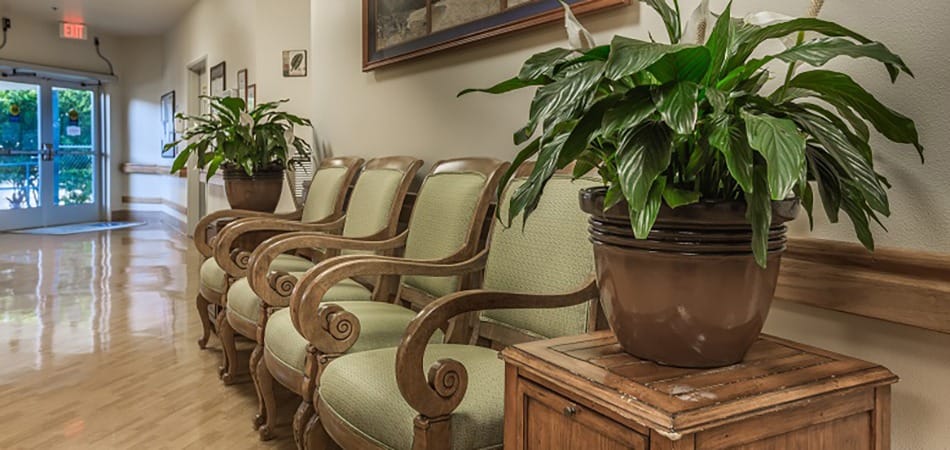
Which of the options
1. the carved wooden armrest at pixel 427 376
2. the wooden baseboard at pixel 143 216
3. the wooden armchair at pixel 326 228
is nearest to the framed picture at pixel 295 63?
the wooden armchair at pixel 326 228

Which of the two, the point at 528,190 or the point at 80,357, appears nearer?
the point at 528,190

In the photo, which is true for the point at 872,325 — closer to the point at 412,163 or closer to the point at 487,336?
the point at 487,336

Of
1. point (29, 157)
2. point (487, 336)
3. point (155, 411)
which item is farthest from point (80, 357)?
point (29, 157)

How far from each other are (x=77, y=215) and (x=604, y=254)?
10816 millimetres

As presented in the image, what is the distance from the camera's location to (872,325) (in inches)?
50.5

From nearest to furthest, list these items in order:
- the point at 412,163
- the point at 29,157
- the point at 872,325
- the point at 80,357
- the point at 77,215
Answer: the point at 872,325, the point at 412,163, the point at 80,357, the point at 29,157, the point at 77,215

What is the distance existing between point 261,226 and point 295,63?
2461mm

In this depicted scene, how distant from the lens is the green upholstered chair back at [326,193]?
3184 mm

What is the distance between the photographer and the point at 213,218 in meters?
3.47

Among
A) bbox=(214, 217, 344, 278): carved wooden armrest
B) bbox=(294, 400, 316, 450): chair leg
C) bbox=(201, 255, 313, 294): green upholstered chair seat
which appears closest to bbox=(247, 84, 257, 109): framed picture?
bbox=(201, 255, 313, 294): green upholstered chair seat

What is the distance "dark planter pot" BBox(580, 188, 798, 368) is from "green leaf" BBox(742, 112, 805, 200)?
0.47 ft

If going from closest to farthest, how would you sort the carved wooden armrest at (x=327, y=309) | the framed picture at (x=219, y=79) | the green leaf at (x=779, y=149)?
the green leaf at (x=779, y=149) → the carved wooden armrest at (x=327, y=309) → the framed picture at (x=219, y=79)

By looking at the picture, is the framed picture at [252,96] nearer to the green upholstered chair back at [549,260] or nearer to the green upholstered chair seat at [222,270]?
the green upholstered chair seat at [222,270]

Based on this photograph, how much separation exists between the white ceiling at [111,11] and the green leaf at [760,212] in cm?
848
